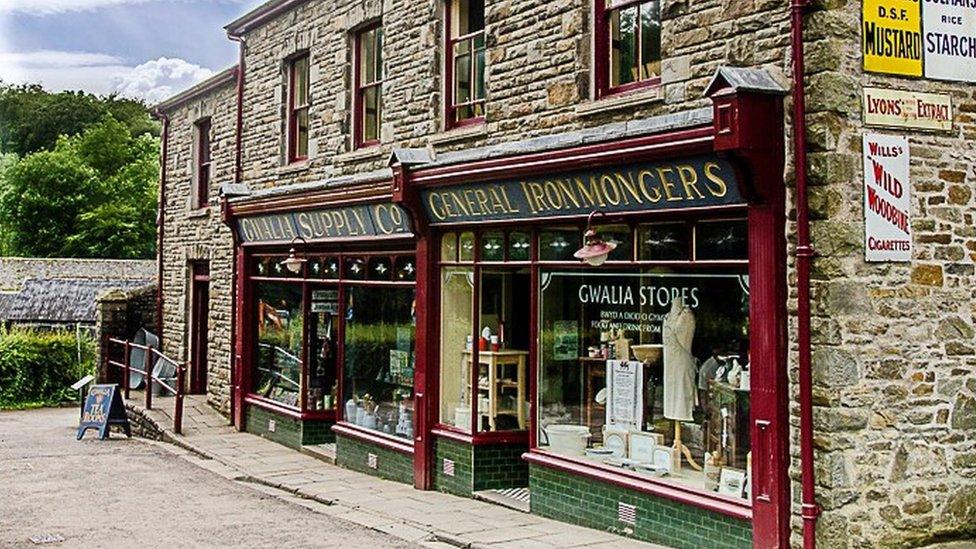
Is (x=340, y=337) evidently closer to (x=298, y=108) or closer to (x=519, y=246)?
(x=298, y=108)

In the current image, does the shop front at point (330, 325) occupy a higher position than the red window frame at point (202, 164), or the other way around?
the red window frame at point (202, 164)

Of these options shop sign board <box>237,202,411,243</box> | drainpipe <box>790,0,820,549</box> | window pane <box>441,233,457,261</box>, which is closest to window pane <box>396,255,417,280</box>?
shop sign board <box>237,202,411,243</box>

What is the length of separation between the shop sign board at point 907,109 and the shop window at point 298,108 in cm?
1002

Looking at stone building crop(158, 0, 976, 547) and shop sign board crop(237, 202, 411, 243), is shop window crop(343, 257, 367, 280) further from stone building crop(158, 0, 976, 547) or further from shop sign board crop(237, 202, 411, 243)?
shop sign board crop(237, 202, 411, 243)

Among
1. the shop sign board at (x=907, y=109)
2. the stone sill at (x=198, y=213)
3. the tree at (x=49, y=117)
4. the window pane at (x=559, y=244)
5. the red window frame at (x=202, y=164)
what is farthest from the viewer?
the tree at (x=49, y=117)

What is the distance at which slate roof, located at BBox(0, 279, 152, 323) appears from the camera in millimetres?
28781

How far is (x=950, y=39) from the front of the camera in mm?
8266

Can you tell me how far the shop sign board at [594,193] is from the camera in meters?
8.26

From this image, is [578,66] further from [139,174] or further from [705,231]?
[139,174]

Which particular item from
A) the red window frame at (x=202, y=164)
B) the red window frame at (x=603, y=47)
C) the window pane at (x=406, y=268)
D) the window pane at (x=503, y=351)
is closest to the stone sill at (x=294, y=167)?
the window pane at (x=406, y=268)

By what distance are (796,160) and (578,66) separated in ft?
9.94

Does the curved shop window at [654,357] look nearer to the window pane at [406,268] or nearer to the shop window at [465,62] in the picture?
the shop window at [465,62]

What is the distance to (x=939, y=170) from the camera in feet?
26.7

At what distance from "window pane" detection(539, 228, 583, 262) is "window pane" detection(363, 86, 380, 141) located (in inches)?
168
